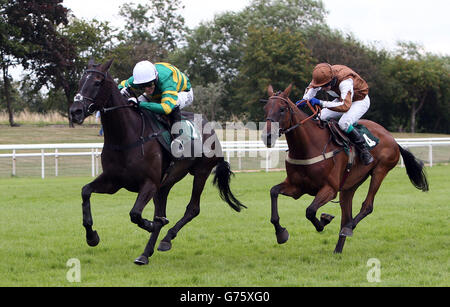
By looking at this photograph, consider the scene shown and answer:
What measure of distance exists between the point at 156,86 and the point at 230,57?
127 ft

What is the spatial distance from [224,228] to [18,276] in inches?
128

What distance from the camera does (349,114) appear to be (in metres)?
6.64

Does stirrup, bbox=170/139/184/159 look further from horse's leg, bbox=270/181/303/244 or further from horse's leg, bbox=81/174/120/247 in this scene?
horse's leg, bbox=270/181/303/244

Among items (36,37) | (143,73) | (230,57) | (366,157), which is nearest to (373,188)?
(366,157)

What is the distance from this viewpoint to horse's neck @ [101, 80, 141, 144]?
5.57m

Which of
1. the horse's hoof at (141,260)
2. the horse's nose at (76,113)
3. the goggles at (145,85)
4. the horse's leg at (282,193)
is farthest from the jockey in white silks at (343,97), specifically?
the horse's nose at (76,113)

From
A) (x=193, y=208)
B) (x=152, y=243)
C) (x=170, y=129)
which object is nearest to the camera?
(x=152, y=243)

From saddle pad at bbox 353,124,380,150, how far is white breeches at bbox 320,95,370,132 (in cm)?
19

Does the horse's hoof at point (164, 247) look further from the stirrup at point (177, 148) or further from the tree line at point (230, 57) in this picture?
the tree line at point (230, 57)

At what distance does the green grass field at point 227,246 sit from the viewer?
5.06 meters

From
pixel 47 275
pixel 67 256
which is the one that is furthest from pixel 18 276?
pixel 67 256

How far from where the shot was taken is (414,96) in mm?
38188

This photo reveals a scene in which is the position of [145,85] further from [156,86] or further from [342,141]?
[342,141]
